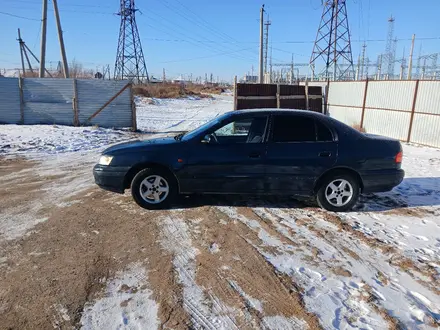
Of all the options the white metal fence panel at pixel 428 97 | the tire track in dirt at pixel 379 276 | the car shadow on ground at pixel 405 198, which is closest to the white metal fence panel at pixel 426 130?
the white metal fence panel at pixel 428 97

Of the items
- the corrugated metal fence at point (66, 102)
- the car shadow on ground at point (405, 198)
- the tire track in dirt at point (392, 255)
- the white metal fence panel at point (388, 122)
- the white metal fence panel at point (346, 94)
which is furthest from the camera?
the white metal fence panel at point (346, 94)

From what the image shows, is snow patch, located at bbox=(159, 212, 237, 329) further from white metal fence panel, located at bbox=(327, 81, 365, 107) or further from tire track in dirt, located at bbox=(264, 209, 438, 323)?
white metal fence panel, located at bbox=(327, 81, 365, 107)

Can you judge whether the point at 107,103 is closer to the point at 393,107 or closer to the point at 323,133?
the point at 393,107

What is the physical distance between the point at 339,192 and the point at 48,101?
45.8 feet

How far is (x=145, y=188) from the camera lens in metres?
5.33

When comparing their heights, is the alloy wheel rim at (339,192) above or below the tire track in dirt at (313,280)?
above

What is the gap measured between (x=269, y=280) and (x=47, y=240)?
2.76 m

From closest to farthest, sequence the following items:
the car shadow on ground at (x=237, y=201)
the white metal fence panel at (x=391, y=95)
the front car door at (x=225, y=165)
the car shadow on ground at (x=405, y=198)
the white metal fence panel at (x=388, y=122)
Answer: the front car door at (x=225, y=165), the car shadow on ground at (x=237, y=201), the car shadow on ground at (x=405, y=198), the white metal fence panel at (x=391, y=95), the white metal fence panel at (x=388, y=122)

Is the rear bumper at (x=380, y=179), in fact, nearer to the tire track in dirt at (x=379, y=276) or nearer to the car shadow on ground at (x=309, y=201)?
the car shadow on ground at (x=309, y=201)

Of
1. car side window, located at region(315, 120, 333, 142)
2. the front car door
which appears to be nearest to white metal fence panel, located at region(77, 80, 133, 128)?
the front car door

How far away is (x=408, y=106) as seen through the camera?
1314 cm

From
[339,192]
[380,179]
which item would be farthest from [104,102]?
[380,179]

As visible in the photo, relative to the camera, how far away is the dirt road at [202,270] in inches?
114

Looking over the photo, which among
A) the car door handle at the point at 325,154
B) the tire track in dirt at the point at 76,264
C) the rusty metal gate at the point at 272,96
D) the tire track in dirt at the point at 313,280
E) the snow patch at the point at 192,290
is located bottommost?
the tire track in dirt at the point at 76,264
